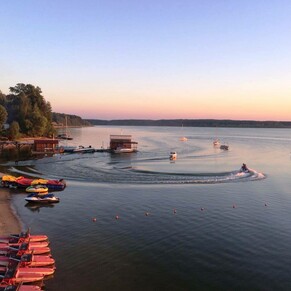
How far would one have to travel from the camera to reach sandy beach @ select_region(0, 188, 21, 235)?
4181 centimetres

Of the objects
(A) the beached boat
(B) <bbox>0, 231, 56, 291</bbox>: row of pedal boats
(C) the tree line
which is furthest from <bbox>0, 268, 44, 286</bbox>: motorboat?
(C) the tree line

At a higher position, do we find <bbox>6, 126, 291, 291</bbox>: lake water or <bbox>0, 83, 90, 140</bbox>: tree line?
<bbox>0, 83, 90, 140</bbox>: tree line

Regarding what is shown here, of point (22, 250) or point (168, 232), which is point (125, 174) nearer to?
point (168, 232)

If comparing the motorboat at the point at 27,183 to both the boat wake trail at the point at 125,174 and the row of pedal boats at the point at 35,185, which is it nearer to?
the row of pedal boats at the point at 35,185

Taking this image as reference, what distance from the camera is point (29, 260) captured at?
102 feet

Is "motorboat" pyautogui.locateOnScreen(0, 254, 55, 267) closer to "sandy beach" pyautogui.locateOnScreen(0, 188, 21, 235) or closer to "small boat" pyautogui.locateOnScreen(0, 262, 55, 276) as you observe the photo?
"small boat" pyautogui.locateOnScreen(0, 262, 55, 276)

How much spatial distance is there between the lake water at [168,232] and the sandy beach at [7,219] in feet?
4.24

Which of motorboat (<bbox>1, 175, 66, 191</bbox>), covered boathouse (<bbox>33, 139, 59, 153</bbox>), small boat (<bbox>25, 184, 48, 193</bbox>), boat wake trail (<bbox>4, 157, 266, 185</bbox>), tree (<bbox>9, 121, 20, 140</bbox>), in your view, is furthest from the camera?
tree (<bbox>9, 121, 20, 140</bbox>)

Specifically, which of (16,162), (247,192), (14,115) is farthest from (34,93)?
(247,192)

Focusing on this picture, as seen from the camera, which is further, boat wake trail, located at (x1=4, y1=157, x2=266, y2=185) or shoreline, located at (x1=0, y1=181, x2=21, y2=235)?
boat wake trail, located at (x1=4, y1=157, x2=266, y2=185)

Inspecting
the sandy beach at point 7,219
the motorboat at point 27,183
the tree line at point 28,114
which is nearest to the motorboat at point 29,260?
the sandy beach at point 7,219

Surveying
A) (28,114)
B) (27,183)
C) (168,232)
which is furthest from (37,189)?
(28,114)

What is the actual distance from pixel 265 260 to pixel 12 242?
25501 mm

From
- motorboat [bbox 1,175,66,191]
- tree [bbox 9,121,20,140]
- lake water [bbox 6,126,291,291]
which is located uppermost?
tree [bbox 9,121,20,140]
